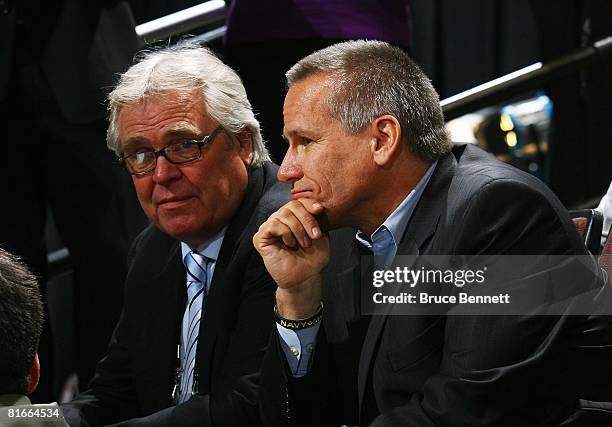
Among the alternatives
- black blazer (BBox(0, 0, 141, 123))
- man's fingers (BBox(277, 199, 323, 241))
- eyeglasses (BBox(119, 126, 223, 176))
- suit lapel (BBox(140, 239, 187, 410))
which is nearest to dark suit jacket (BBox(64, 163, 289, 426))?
suit lapel (BBox(140, 239, 187, 410))

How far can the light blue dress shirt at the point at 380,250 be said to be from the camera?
2.14 metres

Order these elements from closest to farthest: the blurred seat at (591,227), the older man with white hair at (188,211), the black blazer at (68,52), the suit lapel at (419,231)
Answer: the suit lapel at (419,231), the blurred seat at (591,227), the older man with white hair at (188,211), the black blazer at (68,52)

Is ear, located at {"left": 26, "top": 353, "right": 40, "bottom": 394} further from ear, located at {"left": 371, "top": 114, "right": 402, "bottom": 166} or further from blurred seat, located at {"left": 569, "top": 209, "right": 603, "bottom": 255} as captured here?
blurred seat, located at {"left": 569, "top": 209, "right": 603, "bottom": 255}

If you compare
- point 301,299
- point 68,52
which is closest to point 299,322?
point 301,299

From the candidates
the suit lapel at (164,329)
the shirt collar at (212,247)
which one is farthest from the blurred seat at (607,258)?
the suit lapel at (164,329)

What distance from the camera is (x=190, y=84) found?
2525 millimetres

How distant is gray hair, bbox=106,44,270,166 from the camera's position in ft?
8.29

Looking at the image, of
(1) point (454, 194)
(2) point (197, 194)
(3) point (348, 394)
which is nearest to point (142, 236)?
(2) point (197, 194)

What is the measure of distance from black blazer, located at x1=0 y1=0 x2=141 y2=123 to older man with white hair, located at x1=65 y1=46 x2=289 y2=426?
1.41ft

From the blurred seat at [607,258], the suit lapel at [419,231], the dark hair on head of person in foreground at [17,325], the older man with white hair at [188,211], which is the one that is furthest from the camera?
the older man with white hair at [188,211]

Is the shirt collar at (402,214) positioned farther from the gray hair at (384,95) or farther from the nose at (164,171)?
the nose at (164,171)

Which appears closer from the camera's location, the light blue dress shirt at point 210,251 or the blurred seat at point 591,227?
the blurred seat at point 591,227

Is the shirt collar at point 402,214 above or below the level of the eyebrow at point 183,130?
below

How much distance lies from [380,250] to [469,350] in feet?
1.14
